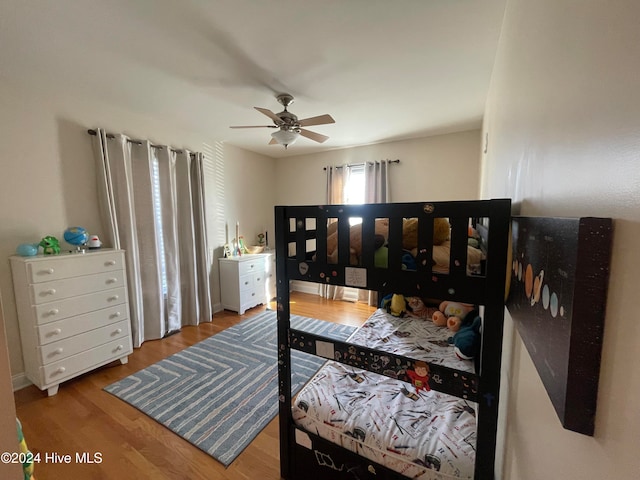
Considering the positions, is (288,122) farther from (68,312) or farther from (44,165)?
(68,312)

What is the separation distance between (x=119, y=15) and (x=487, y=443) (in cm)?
261

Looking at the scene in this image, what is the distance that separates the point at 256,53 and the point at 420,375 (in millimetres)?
2105

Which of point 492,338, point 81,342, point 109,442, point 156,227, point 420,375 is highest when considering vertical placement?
point 156,227

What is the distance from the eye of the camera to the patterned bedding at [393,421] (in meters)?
1.03

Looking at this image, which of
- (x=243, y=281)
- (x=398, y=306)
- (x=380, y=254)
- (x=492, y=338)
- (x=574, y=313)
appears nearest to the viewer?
(x=574, y=313)

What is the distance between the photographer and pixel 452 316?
213cm

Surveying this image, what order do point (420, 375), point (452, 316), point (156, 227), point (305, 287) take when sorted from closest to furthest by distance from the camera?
point (420, 375) → point (452, 316) → point (156, 227) → point (305, 287)

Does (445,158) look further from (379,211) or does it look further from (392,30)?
(379,211)

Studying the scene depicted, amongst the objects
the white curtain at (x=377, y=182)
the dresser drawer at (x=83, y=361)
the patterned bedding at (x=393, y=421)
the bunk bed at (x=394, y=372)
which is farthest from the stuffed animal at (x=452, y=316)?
the dresser drawer at (x=83, y=361)

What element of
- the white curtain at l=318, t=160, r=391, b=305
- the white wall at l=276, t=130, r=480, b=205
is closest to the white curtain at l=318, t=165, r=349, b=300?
the white curtain at l=318, t=160, r=391, b=305

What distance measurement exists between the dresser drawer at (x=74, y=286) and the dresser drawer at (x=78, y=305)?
4 centimetres

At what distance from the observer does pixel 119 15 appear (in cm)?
139

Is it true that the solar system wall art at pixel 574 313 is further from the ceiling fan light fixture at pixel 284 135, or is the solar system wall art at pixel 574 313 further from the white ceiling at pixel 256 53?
the ceiling fan light fixture at pixel 284 135

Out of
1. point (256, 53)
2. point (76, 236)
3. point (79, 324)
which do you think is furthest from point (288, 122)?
point (79, 324)
